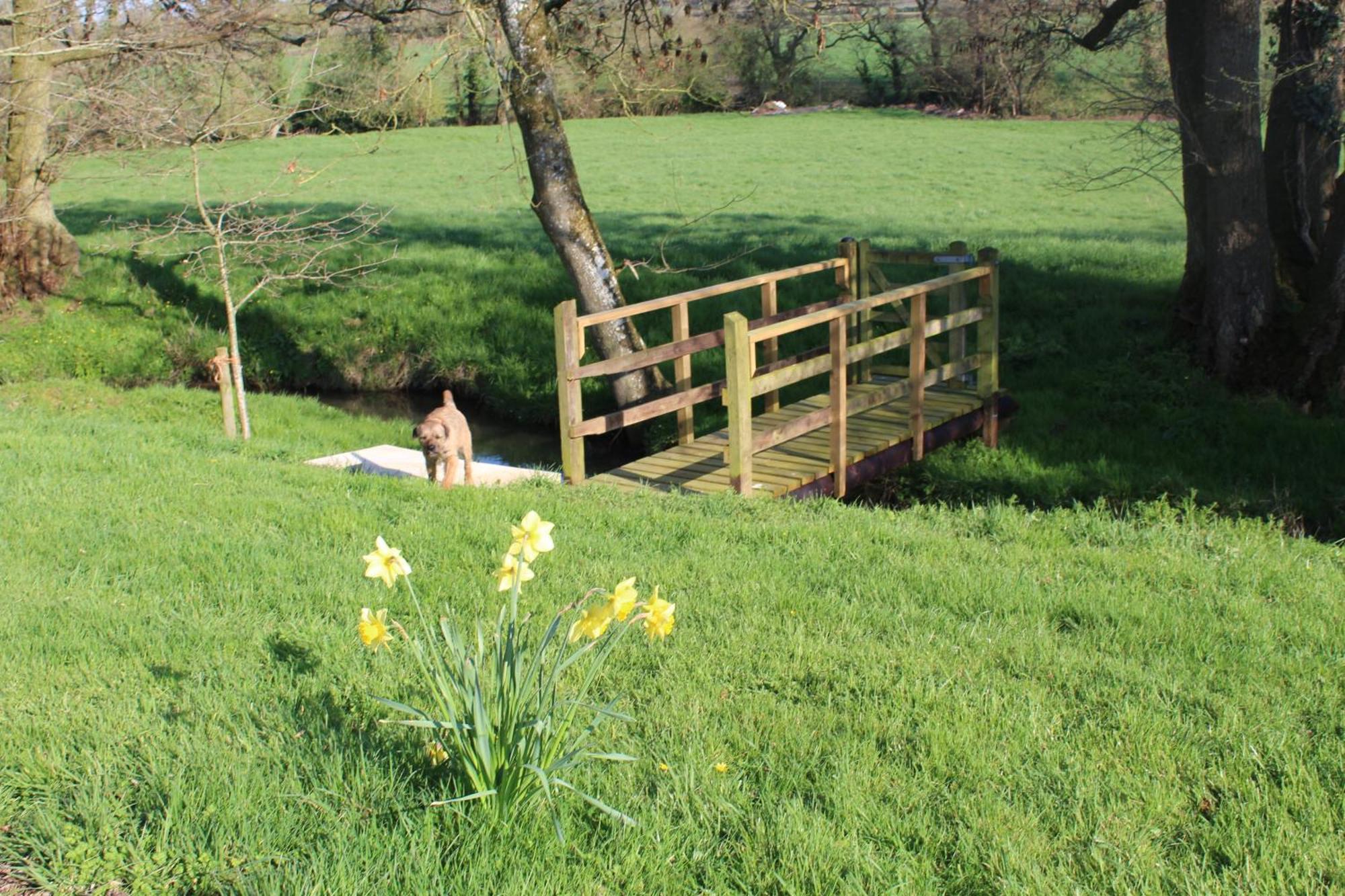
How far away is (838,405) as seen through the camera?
9273 mm

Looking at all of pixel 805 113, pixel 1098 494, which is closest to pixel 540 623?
pixel 1098 494

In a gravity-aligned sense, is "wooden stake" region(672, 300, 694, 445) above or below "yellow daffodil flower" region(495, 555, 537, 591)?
below

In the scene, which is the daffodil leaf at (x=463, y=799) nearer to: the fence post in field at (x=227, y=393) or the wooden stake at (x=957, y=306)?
the fence post in field at (x=227, y=393)

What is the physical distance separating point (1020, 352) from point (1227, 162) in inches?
122

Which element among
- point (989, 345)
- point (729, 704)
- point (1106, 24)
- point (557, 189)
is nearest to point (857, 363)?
point (989, 345)

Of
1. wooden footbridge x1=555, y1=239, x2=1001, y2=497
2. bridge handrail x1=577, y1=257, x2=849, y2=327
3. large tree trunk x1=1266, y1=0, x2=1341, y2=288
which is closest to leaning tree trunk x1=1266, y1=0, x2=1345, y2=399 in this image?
large tree trunk x1=1266, y1=0, x2=1341, y2=288

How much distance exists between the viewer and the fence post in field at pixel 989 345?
11.0 m

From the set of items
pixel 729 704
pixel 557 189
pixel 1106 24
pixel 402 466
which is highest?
pixel 1106 24

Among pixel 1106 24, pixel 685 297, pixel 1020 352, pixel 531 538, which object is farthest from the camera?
pixel 1020 352

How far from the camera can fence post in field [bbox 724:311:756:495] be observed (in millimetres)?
8281

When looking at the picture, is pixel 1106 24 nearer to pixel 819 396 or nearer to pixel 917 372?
pixel 819 396

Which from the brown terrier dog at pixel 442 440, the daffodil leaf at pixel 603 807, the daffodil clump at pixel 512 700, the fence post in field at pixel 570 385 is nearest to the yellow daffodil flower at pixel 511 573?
the daffodil clump at pixel 512 700

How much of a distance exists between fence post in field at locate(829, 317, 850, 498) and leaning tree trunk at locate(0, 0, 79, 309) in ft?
35.3

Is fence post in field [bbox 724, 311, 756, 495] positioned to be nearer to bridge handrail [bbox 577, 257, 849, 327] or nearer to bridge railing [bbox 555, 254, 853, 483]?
bridge railing [bbox 555, 254, 853, 483]
